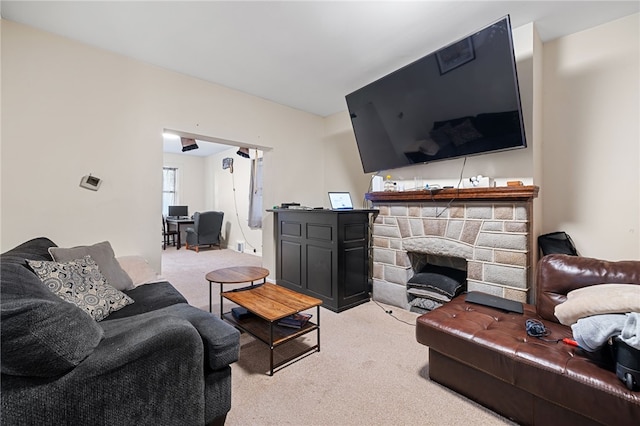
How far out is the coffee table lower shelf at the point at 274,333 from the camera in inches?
71.5

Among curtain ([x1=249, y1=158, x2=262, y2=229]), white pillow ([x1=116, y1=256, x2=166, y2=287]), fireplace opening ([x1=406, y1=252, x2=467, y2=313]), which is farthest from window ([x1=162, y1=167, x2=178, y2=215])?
fireplace opening ([x1=406, y1=252, x2=467, y2=313])

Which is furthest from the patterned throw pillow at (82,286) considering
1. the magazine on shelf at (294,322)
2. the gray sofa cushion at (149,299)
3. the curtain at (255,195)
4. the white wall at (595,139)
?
the curtain at (255,195)

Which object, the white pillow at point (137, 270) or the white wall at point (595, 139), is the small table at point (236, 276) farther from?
the white wall at point (595, 139)

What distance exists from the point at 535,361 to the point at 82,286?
2.55 meters

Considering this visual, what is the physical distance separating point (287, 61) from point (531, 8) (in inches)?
80.1

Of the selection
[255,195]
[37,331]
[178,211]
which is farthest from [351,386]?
[178,211]

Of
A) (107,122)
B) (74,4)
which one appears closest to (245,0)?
(74,4)

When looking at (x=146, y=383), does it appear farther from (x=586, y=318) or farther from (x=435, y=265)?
(x=435, y=265)

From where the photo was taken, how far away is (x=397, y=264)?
9.71 ft

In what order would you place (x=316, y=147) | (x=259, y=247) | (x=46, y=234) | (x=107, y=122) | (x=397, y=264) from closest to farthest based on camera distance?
1. (x=46, y=234)
2. (x=107, y=122)
3. (x=397, y=264)
4. (x=316, y=147)
5. (x=259, y=247)

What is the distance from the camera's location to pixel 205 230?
6.55m

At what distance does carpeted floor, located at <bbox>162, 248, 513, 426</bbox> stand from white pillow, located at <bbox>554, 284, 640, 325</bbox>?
66cm

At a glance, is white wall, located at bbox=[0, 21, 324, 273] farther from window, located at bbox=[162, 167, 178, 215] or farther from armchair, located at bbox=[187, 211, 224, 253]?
window, located at bbox=[162, 167, 178, 215]

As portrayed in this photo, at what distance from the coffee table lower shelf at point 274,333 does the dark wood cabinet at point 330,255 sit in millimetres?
839
